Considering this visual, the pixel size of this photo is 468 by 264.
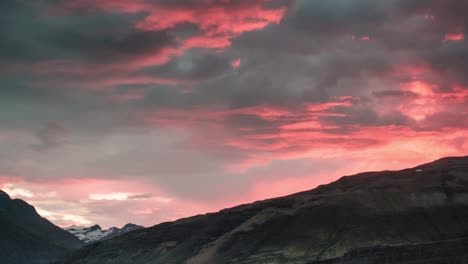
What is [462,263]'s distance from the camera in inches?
7785
